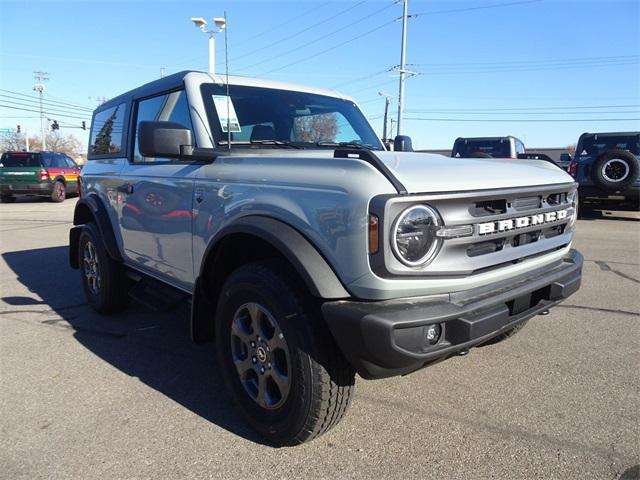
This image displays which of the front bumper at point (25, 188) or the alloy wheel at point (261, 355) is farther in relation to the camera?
the front bumper at point (25, 188)

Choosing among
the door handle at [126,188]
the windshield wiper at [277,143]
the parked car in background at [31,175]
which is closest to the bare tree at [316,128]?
the windshield wiper at [277,143]

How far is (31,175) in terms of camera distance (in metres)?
17.4

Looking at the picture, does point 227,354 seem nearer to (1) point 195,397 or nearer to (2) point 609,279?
(1) point 195,397

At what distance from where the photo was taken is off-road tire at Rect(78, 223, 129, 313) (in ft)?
15.0

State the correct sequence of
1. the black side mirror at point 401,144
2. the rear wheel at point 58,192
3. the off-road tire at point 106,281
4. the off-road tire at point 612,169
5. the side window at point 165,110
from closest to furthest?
the side window at point 165,110 < the off-road tire at point 106,281 < the black side mirror at point 401,144 < the off-road tire at point 612,169 < the rear wheel at point 58,192

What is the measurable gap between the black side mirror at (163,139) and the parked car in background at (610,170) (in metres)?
10.7

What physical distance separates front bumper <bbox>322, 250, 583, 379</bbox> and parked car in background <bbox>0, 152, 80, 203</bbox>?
1843cm

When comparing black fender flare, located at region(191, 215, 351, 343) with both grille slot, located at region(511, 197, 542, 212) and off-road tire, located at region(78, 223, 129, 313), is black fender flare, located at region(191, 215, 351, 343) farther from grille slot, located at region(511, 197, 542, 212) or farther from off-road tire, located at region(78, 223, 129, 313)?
off-road tire, located at region(78, 223, 129, 313)

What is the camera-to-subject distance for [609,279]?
5965 mm

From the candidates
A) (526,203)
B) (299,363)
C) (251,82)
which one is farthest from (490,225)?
(251,82)

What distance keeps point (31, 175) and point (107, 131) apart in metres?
14.8

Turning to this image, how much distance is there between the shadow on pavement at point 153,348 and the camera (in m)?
A: 3.04

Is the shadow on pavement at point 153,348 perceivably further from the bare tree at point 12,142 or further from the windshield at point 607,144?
the bare tree at point 12,142

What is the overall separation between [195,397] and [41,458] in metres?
0.88
